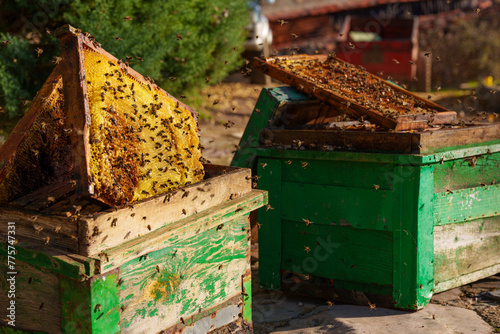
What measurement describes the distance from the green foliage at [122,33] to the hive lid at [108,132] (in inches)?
120

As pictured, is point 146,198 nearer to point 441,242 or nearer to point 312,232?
point 312,232

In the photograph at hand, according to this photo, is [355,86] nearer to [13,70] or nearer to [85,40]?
[85,40]

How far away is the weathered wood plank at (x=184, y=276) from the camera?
2.26m

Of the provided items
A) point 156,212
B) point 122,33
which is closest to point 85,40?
point 156,212

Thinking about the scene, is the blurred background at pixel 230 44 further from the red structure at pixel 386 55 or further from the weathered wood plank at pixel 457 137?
the weathered wood plank at pixel 457 137

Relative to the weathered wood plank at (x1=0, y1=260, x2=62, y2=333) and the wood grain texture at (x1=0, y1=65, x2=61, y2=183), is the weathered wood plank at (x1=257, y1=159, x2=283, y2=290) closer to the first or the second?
the wood grain texture at (x1=0, y1=65, x2=61, y2=183)

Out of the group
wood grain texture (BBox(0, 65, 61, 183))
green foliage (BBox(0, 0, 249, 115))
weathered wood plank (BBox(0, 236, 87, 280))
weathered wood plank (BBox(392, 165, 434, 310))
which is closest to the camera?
weathered wood plank (BBox(0, 236, 87, 280))

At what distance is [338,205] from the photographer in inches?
137

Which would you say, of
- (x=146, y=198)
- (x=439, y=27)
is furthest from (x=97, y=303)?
(x=439, y=27)

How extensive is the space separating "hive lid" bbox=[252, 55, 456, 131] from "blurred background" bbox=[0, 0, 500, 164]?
241mm

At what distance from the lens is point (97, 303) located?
206 centimetres

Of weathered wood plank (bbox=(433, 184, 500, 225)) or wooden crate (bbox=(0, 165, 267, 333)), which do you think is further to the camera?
weathered wood plank (bbox=(433, 184, 500, 225))

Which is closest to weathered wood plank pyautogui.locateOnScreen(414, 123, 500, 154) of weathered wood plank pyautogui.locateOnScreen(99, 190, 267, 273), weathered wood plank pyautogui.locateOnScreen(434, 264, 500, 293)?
weathered wood plank pyautogui.locateOnScreen(434, 264, 500, 293)

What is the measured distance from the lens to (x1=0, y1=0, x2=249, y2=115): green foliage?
6.73 metres
